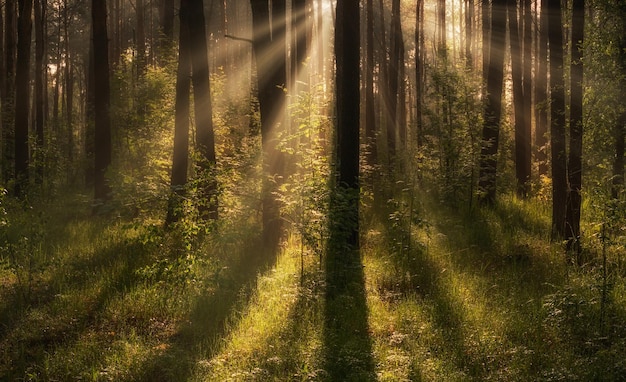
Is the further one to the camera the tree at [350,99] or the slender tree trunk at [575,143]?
the tree at [350,99]

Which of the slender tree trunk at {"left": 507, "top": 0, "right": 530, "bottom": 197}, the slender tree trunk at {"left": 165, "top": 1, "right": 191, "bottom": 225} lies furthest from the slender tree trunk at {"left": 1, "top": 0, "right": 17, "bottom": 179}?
the slender tree trunk at {"left": 507, "top": 0, "right": 530, "bottom": 197}

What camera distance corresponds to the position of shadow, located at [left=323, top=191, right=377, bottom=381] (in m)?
5.64

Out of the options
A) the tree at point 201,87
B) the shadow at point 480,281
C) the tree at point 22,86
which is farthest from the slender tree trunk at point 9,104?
the shadow at point 480,281

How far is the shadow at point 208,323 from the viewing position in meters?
5.71

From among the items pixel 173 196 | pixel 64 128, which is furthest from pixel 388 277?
pixel 64 128

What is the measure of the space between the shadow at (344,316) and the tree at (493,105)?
525 cm

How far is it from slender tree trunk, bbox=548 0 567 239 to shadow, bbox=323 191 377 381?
12.3 feet

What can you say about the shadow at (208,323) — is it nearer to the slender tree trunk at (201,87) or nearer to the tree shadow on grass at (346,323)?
the tree shadow on grass at (346,323)

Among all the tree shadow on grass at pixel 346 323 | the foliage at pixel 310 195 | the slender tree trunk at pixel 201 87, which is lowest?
the tree shadow on grass at pixel 346 323

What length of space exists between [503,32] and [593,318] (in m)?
10.1

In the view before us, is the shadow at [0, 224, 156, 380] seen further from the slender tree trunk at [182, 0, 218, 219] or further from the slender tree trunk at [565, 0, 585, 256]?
the slender tree trunk at [565, 0, 585, 256]

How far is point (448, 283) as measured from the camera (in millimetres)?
8203

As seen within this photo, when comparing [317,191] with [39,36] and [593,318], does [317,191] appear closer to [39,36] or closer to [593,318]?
[593,318]

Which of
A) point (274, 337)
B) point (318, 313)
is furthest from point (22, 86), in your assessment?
point (274, 337)
